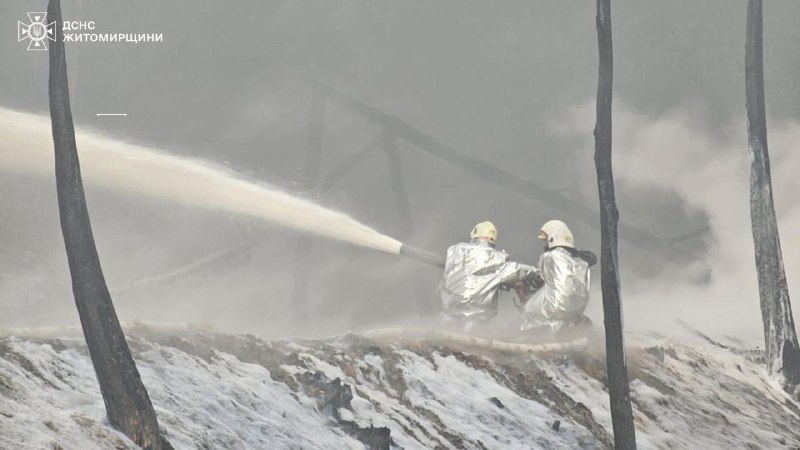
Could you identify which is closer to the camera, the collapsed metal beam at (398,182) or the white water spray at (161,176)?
the white water spray at (161,176)

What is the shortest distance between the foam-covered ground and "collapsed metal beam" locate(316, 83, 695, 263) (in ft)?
7.35

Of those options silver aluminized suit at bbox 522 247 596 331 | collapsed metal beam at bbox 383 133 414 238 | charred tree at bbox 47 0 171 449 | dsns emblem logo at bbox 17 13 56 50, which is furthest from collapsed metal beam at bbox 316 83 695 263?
charred tree at bbox 47 0 171 449

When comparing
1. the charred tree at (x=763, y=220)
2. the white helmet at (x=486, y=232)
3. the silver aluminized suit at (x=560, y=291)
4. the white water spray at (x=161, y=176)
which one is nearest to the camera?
the silver aluminized suit at (x=560, y=291)

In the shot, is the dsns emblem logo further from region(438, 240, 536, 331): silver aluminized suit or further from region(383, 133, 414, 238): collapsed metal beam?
region(438, 240, 536, 331): silver aluminized suit

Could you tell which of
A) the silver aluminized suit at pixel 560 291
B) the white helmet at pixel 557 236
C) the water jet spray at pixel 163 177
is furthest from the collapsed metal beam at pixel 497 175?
the silver aluminized suit at pixel 560 291

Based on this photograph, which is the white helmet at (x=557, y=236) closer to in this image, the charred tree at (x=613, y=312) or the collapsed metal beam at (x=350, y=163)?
the charred tree at (x=613, y=312)

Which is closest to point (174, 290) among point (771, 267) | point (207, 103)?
point (207, 103)

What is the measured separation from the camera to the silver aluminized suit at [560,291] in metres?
12.7

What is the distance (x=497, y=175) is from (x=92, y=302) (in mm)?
9393

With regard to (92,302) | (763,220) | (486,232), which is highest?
(763,220)

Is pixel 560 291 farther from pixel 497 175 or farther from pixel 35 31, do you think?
pixel 35 31

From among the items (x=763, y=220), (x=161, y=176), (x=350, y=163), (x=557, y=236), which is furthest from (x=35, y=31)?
(x=763, y=220)

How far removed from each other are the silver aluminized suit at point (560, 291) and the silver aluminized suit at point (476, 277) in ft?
0.88

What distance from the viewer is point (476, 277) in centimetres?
1299
